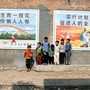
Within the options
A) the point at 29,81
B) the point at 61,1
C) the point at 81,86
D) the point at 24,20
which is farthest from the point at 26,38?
the point at 81,86

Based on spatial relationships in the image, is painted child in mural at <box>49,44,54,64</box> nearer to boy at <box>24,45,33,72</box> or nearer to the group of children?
the group of children

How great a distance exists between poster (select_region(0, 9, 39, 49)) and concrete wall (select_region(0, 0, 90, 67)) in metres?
0.21

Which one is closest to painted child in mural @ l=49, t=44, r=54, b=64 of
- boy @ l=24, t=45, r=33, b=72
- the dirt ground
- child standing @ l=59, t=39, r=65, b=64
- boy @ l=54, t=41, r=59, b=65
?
boy @ l=54, t=41, r=59, b=65

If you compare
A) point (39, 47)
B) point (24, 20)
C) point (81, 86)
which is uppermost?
point (24, 20)

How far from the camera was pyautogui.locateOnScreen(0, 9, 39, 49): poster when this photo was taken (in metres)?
16.2

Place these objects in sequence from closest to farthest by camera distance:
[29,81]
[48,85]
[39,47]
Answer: [48,85], [29,81], [39,47]

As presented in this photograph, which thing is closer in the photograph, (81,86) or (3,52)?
(81,86)

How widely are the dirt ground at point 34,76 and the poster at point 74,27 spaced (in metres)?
1.58

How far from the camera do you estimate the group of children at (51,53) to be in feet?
51.9

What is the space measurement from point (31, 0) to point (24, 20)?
2.87 feet

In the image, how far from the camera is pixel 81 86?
40.5 feet

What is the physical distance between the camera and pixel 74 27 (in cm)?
1644

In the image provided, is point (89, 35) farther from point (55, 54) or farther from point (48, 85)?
point (48, 85)

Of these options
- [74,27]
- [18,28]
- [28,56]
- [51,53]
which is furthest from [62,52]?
[18,28]
